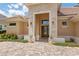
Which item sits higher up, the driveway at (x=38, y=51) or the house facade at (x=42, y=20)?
the house facade at (x=42, y=20)

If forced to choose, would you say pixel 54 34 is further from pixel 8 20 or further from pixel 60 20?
pixel 8 20

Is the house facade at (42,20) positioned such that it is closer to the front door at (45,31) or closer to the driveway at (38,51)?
the front door at (45,31)

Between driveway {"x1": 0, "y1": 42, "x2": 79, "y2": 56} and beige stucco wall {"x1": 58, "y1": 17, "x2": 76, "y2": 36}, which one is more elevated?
beige stucco wall {"x1": 58, "y1": 17, "x2": 76, "y2": 36}

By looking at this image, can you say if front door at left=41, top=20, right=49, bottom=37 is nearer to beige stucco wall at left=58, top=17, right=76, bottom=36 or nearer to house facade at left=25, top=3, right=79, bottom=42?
house facade at left=25, top=3, right=79, bottom=42

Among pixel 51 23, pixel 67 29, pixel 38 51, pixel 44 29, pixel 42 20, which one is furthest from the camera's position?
pixel 44 29

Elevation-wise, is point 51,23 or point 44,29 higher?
point 51,23

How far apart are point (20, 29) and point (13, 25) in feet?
4.24

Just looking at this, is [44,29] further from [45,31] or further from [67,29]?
[67,29]

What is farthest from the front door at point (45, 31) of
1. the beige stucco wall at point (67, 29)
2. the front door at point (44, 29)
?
the beige stucco wall at point (67, 29)

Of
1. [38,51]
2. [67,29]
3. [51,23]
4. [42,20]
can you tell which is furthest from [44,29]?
[38,51]

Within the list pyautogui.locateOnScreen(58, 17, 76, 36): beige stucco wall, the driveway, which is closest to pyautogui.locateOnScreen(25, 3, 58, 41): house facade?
pyautogui.locateOnScreen(58, 17, 76, 36): beige stucco wall

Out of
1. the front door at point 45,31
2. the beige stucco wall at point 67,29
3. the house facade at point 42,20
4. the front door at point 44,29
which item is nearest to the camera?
the house facade at point 42,20

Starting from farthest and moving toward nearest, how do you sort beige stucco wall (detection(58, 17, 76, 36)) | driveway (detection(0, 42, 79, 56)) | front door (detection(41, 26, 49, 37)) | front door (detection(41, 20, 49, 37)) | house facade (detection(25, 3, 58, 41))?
front door (detection(41, 26, 49, 37)) → front door (detection(41, 20, 49, 37)) → beige stucco wall (detection(58, 17, 76, 36)) → house facade (detection(25, 3, 58, 41)) → driveway (detection(0, 42, 79, 56))

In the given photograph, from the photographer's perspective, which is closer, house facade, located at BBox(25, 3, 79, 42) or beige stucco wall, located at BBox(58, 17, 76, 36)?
house facade, located at BBox(25, 3, 79, 42)
